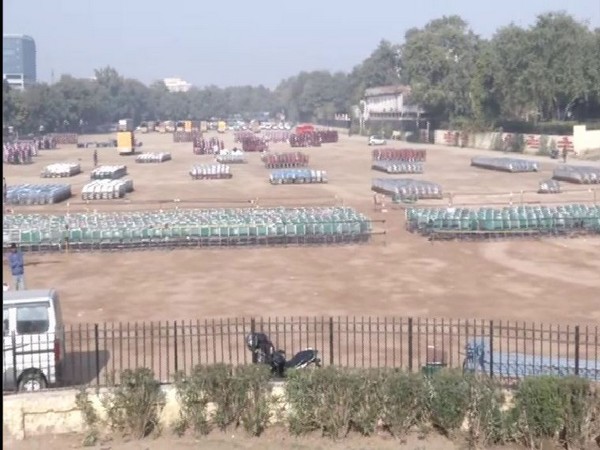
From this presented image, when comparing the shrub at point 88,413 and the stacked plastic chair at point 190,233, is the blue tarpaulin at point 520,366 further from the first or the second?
the stacked plastic chair at point 190,233

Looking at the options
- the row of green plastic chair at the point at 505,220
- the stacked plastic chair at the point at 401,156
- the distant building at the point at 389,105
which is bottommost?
the row of green plastic chair at the point at 505,220

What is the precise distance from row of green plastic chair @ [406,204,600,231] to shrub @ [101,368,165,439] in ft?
57.7

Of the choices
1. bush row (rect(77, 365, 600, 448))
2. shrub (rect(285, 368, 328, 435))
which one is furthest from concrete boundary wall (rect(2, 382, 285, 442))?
shrub (rect(285, 368, 328, 435))

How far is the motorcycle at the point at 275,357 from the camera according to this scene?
12.5 metres

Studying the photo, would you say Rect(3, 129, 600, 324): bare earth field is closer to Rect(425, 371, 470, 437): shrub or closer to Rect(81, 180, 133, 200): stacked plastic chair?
Rect(425, 371, 470, 437): shrub

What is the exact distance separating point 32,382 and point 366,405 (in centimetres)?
429

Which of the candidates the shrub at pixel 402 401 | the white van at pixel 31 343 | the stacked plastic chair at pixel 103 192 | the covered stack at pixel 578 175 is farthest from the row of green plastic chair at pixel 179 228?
the covered stack at pixel 578 175

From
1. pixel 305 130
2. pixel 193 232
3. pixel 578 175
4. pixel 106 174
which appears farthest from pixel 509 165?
pixel 305 130

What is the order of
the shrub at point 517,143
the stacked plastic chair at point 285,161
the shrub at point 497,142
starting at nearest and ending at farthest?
the stacked plastic chair at point 285,161 < the shrub at point 517,143 < the shrub at point 497,142

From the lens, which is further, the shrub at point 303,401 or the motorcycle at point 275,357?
the motorcycle at point 275,357

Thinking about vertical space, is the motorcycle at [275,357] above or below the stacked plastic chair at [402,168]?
below

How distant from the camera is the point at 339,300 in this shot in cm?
1967

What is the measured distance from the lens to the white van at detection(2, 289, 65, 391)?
12.0 metres

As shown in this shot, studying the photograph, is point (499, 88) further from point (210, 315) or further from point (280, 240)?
point (210, 315)
